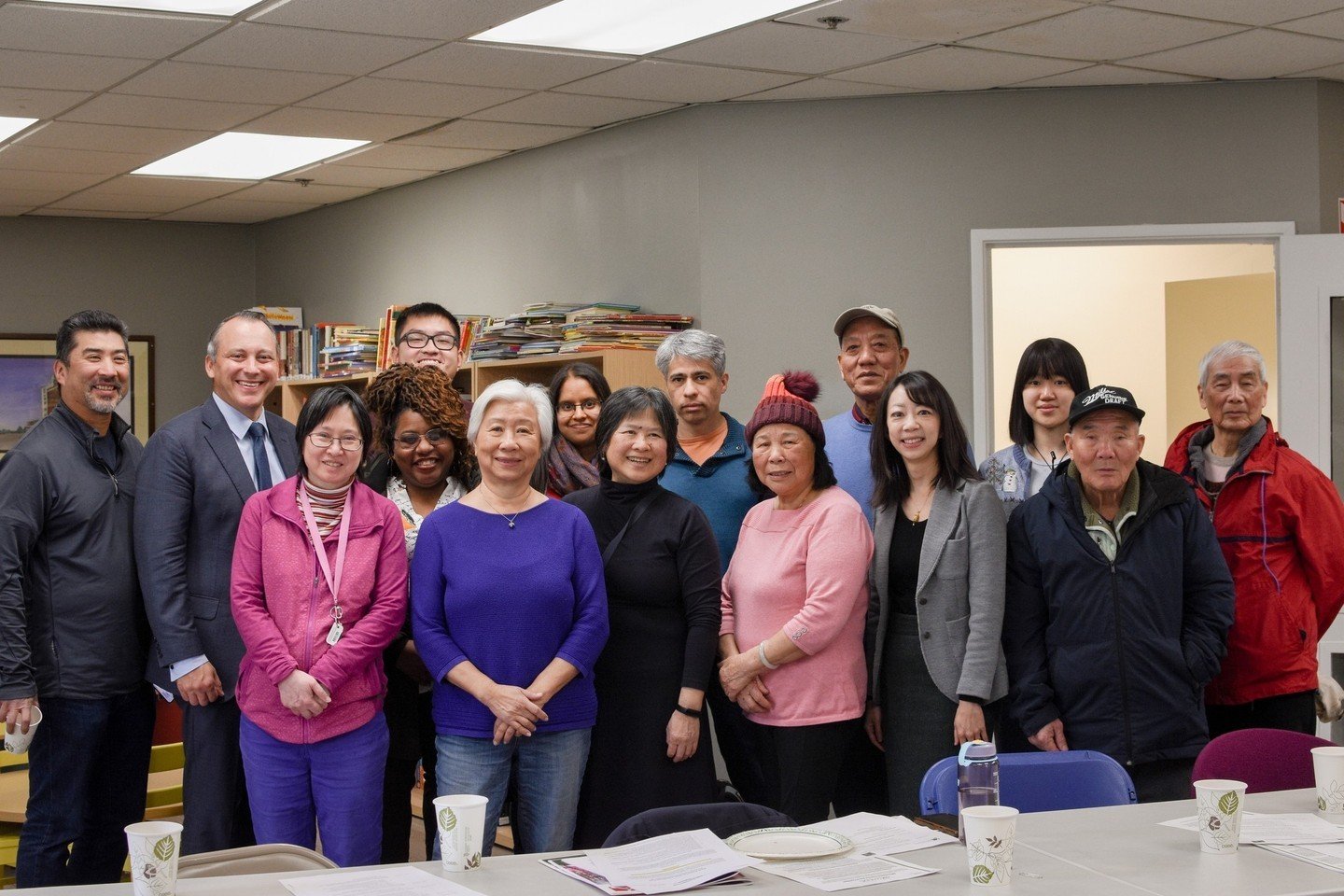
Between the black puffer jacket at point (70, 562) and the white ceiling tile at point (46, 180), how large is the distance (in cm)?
385

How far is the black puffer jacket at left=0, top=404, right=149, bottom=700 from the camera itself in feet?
11.1

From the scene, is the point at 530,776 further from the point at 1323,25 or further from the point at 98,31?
the point at 1323,25

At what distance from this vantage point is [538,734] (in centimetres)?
321

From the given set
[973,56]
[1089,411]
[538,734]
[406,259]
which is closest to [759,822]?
[538,734]

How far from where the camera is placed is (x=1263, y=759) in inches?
114

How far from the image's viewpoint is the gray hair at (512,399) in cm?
334

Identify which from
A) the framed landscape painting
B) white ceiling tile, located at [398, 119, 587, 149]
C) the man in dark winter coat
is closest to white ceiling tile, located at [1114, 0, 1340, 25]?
the man in dark winter coat

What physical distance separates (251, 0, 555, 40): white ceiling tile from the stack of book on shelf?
1381mm

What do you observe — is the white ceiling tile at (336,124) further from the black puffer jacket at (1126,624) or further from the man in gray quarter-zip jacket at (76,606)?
the black puffer jacket at (1126,624)

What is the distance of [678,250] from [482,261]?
1.52m

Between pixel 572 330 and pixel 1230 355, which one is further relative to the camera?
pixel 572 330

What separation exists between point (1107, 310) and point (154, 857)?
23.3ft

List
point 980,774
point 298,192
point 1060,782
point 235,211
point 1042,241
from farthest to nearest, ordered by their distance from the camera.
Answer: point 235,211 < point 298,192 < point 1042,241 < point 1060,782 < point 980,774

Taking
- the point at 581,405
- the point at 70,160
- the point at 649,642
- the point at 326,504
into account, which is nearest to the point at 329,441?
the point at 326,504
